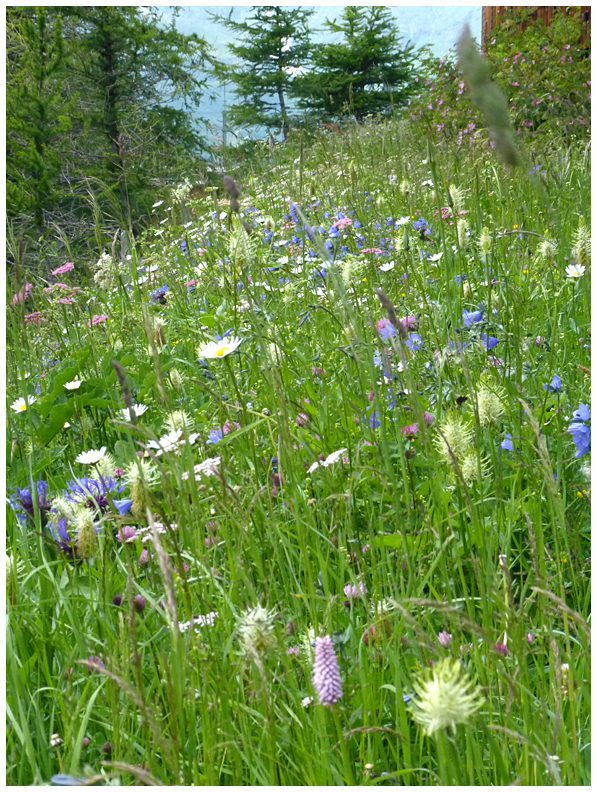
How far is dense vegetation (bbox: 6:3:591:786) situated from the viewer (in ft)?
2.25

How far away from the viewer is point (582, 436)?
1174 millimetres

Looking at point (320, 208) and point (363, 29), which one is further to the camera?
point (363, 29)

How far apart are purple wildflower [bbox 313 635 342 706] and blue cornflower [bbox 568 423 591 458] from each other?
76cm

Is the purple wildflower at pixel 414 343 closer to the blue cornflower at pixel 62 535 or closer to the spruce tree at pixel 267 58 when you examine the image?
the blue cornflower at pixel 62 535

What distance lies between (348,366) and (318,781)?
1.20 m

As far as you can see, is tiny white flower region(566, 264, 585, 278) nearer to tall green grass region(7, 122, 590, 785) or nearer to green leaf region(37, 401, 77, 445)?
tall green grass region(7, 122, 590, 785)

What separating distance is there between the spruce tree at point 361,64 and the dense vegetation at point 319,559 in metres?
14.8

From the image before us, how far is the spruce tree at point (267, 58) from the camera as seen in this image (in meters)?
15.6

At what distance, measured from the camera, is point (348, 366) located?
1782 millimetres

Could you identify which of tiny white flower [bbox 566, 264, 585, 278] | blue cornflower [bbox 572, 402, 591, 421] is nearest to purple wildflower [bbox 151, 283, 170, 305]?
tiny white flower [bbox 566, 264, 585, 278]

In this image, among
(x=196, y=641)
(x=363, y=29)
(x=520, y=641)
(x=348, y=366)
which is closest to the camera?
(x=520, y=641)

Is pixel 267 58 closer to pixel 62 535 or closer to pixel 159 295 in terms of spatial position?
pixel 159 295

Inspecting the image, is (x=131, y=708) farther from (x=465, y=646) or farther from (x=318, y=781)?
(x=465, y=646)

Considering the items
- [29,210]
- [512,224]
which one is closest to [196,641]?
[512,224]
